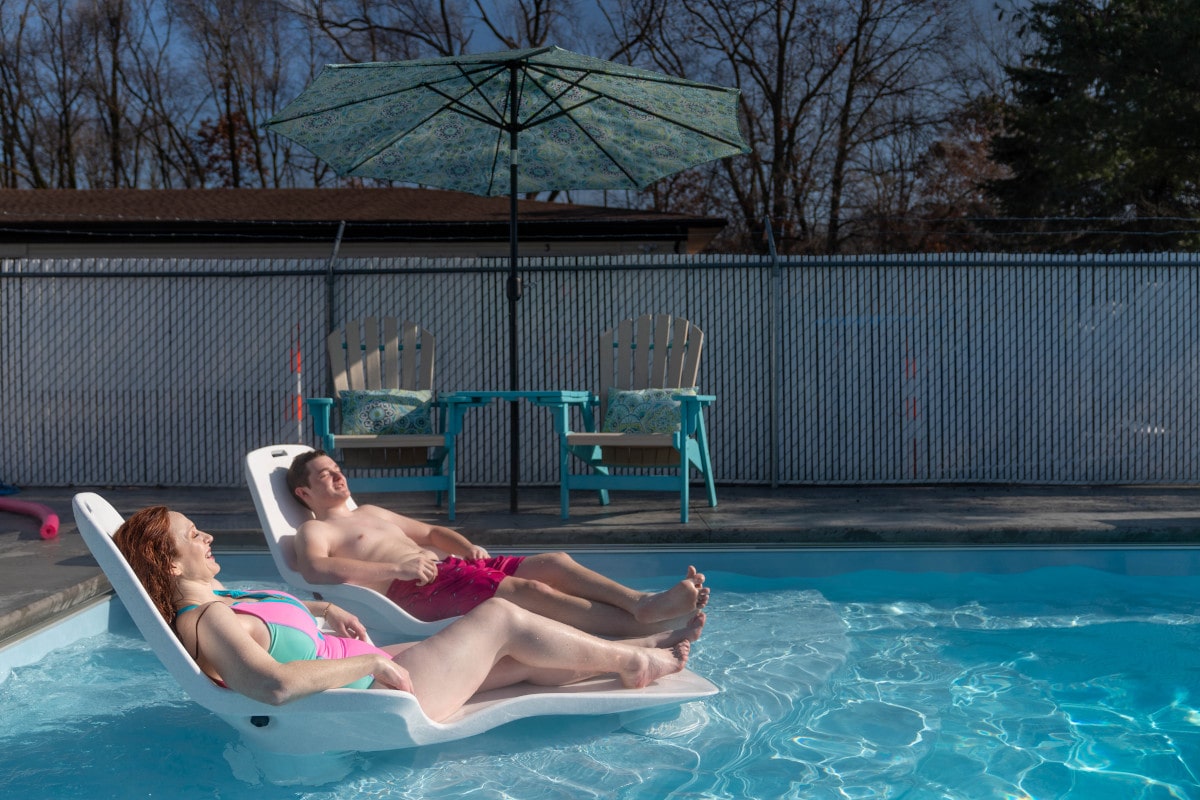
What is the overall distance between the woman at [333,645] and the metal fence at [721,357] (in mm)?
4433

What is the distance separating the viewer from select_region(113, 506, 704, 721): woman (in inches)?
96.8

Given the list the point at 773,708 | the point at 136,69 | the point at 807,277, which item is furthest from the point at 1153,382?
the point at 136,69

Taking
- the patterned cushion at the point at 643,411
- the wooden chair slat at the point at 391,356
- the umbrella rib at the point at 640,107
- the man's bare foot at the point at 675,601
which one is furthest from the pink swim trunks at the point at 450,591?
the wooden chair slat at the point at 391,356

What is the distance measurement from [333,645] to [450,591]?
865mm

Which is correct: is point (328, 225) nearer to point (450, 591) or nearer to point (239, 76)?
point (450, 591)

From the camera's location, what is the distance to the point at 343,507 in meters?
4.05

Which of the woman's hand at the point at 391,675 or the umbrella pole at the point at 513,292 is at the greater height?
the umbrella pole at the point at 513,292

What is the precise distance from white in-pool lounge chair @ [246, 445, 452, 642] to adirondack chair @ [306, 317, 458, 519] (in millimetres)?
1778

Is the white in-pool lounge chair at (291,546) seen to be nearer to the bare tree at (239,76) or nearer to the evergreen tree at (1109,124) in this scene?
the evergreen tree at (1109,124)

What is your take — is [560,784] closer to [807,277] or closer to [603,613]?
[603,613]

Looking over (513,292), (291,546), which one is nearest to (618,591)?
(291,546)

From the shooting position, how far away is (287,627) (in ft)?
8.80

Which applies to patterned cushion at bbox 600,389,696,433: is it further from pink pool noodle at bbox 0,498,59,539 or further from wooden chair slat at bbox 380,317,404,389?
pink pool noodle at bbox 0,498,59,539

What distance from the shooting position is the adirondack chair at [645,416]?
5.92 meters
